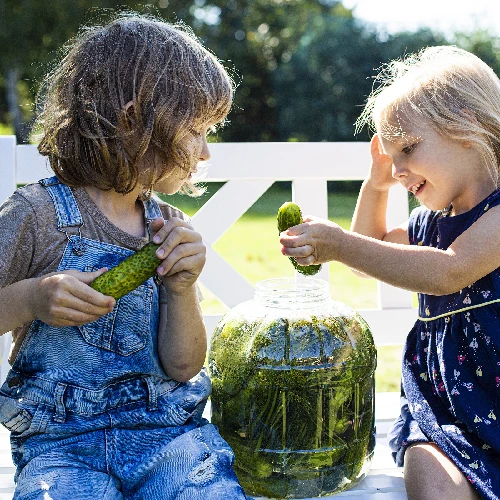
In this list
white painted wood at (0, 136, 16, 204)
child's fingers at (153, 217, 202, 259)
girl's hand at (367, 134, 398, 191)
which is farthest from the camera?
white painted wood at (0, 136, 16, 204)

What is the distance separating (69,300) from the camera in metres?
1.64

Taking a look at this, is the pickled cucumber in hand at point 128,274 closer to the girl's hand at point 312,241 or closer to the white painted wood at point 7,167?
the girl's hand at point 312,241

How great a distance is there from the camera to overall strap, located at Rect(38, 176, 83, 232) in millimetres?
1849

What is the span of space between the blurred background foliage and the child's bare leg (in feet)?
28.4

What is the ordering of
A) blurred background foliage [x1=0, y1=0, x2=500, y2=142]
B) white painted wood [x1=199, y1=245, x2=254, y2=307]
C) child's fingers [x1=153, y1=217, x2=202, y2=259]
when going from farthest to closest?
blurred background foliage [x1=0, y1=0, x2=500, y2=142], white painted wood [x1=199, y1=245, x2=254, y2=307], child's fingers [x1=153, y1=217, x2=202, y2=259]

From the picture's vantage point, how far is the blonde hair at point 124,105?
6.14 feet

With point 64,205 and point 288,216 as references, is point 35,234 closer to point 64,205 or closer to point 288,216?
point 64,205

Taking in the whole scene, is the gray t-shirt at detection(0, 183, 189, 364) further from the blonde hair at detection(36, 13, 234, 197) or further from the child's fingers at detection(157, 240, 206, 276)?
the child's fingers at detection(157, 240, 206, 276)

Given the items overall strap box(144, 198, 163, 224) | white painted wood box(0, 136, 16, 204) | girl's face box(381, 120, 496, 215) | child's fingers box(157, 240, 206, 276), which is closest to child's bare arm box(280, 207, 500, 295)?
girl's face box(381, 120, 496, 215)

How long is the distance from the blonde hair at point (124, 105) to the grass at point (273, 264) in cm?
117

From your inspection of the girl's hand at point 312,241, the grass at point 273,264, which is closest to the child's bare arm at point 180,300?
the girl's hand at point 312,241

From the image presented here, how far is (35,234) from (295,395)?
749 millimetres

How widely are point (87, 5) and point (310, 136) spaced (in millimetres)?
6489

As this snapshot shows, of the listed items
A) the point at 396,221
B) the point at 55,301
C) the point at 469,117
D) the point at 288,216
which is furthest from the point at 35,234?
the point at 396,221
